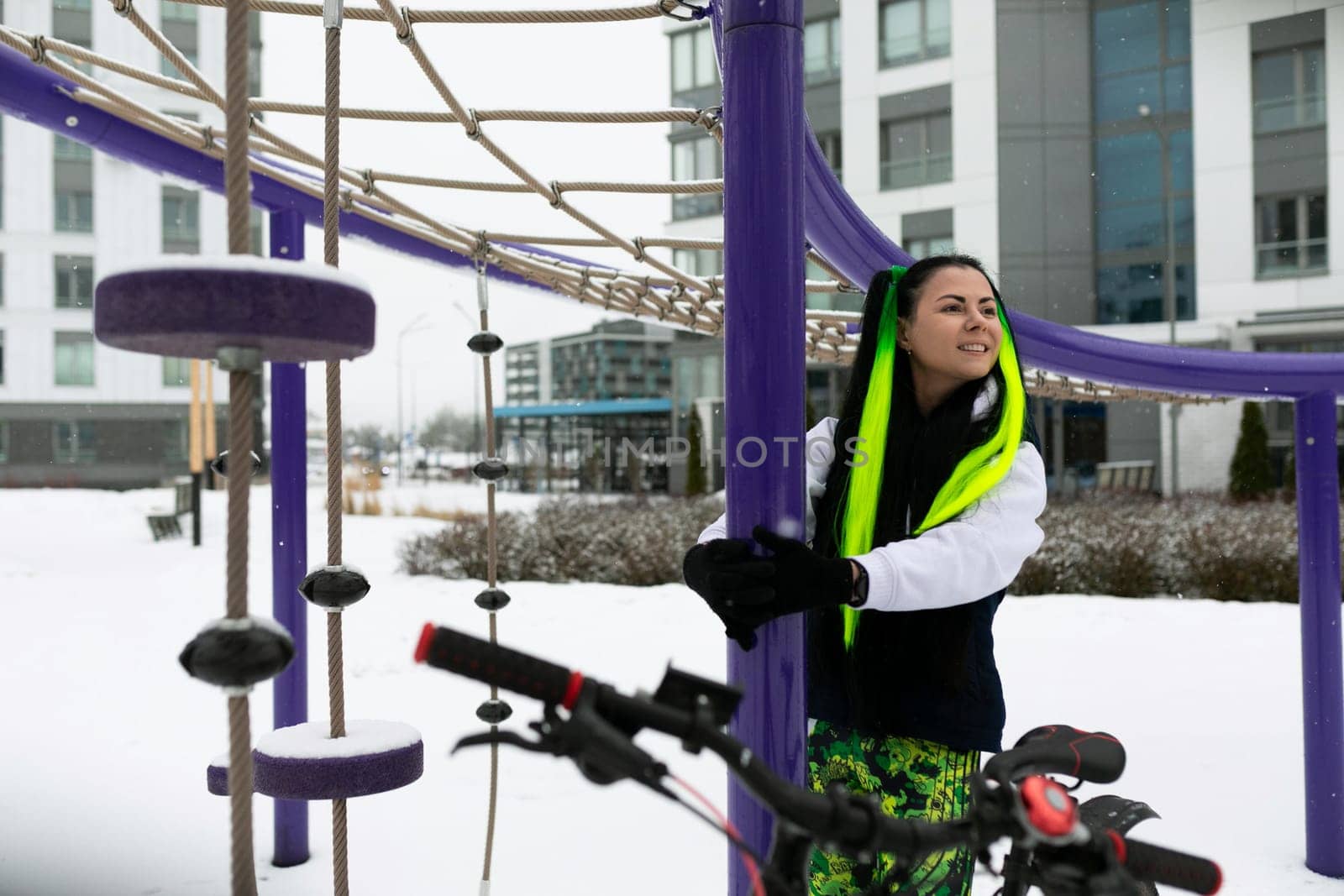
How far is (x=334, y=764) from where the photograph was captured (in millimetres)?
1229

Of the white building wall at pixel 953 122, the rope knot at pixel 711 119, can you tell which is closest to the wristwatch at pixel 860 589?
the rope knot at pixel 711 119

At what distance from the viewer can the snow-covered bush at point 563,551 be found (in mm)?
8719

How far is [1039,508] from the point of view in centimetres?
139

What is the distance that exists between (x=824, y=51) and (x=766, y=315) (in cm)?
2019

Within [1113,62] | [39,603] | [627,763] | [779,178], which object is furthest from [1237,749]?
[1113,62]

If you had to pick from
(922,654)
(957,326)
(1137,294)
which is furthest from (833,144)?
(922,654)

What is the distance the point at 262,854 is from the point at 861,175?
18.0 metres

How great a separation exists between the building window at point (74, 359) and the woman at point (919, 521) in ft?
97.0

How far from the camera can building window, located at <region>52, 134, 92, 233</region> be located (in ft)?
83.7

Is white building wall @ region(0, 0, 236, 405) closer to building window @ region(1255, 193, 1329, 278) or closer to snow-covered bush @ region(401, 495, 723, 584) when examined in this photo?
snow-covered bush @ region(401, 495, 723, 584)

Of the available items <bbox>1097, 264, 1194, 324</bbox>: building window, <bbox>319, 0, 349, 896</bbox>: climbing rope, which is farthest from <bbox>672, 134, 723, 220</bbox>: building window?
<bbox>319, 0, 349, 896</bbox>: climbing rope

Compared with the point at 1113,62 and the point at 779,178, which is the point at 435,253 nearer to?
the point at 779,178

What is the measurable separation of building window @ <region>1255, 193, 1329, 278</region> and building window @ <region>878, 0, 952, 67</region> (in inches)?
247

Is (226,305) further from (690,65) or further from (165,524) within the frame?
(690,65)
